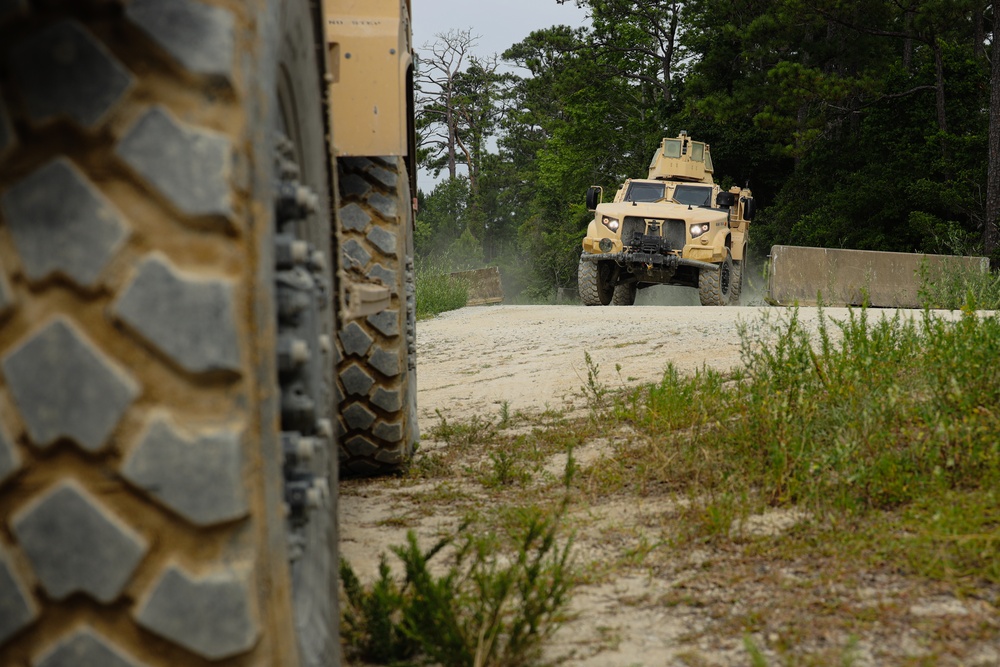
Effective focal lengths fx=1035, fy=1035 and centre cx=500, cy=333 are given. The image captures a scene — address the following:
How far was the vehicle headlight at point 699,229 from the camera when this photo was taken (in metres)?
16.2

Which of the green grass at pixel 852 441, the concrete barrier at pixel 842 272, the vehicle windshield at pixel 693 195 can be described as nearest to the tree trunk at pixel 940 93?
the vehicle windshield at pixel 693 195

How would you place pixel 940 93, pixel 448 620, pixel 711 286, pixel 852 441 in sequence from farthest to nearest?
pixel 940 93 < pixel 711 286 < pixel 852 441 < pixel 448 620

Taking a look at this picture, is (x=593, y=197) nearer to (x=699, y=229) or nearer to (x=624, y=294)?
(x=699, y=229)

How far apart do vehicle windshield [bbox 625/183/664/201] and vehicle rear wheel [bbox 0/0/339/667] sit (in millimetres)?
16713

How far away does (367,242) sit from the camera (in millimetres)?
3592

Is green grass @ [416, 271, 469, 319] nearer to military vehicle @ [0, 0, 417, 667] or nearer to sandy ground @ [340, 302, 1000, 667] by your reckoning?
sandy ground @ [340, 302, 1000, 667]

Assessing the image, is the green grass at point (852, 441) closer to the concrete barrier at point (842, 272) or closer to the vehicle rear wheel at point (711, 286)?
the concrete barrier at point (842, 272)

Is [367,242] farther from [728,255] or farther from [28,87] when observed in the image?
[728,255]

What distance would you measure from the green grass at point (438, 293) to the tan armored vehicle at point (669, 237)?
90.9 inches

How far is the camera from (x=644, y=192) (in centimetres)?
1756

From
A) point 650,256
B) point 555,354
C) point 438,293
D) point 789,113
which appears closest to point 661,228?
point 650,256

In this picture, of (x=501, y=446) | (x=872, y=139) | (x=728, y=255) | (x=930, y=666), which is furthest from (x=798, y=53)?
(x=930, y=666)

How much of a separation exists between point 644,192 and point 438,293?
390 cm

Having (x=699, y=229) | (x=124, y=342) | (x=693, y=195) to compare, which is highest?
(x=693, y=195)
